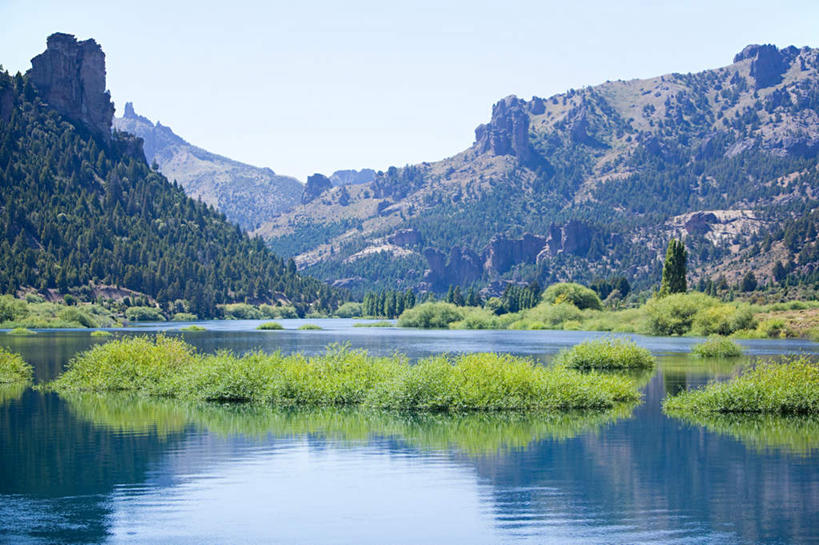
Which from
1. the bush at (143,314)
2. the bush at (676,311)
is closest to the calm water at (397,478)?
the bush at (676,311)

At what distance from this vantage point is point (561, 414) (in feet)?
120

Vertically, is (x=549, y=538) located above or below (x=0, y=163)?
below

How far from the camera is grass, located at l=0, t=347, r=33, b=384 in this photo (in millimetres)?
48938

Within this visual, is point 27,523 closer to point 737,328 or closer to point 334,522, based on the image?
point 334,522

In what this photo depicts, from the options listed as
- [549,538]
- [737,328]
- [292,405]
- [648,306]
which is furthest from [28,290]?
[549,538]

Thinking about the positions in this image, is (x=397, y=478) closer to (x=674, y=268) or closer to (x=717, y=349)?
(x=717, y=349)

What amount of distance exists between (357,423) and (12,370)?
85.2ft

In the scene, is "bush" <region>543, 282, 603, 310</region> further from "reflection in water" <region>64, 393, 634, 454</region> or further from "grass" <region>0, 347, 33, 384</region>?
"reflection in water" <region>64, 393, 634, 454</region>

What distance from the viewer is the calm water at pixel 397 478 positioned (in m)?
19.3

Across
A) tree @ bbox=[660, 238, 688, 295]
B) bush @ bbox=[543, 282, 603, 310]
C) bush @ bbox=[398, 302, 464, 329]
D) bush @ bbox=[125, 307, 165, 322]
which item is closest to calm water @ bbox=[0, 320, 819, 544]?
tree @ bbox=[660, 238, 688, 295]

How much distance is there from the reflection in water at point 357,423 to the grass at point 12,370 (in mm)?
11904

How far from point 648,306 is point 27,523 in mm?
106961

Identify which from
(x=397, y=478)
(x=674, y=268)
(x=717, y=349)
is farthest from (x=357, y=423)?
(x=674, y=268)

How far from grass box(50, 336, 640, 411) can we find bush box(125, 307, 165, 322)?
134363 millimetres
